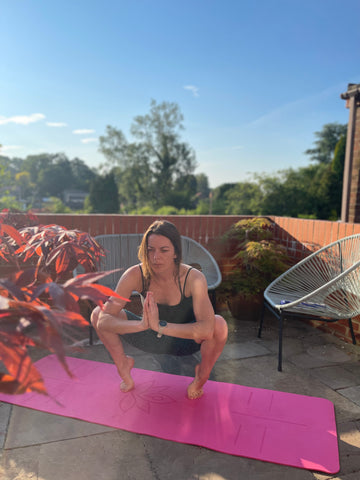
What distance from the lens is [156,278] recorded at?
2090 mm

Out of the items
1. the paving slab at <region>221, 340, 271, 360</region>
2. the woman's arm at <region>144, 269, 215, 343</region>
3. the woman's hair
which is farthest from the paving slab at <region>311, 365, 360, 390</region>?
the woman's hair

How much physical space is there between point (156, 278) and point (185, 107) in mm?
30160

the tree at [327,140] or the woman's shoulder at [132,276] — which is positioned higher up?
the tree at [327,140]

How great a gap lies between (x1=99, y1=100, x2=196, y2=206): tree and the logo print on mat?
28.0 m

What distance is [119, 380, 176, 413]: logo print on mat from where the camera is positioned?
2.03m

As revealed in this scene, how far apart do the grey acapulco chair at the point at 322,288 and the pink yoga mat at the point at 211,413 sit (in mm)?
520

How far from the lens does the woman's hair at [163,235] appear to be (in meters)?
1.91

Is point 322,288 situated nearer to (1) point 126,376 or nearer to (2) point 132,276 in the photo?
(2) point 132,276

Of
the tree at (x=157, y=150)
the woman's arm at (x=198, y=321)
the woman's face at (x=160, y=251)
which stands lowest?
the woman's arm at (x=198, y=321)

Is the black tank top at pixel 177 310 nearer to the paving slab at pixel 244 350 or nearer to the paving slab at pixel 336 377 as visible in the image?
the paving slab at pixel 244 350

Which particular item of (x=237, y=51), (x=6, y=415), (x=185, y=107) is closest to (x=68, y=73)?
(x=185, y=107)

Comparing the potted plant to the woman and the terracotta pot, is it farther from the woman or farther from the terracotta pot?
the woman

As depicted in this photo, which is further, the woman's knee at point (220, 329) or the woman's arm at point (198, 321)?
the woman's knee at point (220, 329)

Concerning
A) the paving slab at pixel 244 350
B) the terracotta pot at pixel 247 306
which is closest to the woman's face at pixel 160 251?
the paving slab at pixel 244 350
